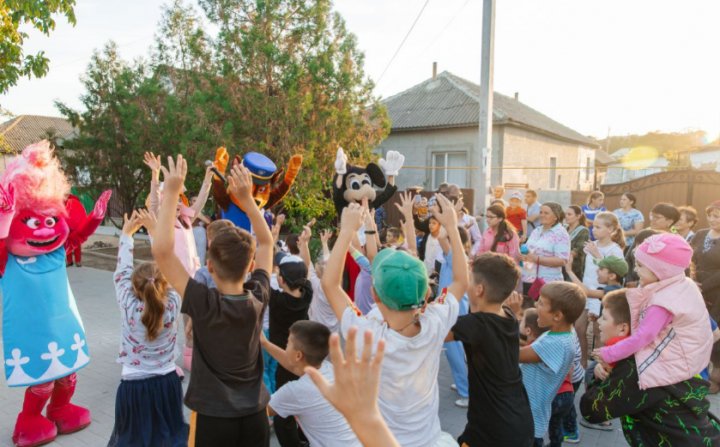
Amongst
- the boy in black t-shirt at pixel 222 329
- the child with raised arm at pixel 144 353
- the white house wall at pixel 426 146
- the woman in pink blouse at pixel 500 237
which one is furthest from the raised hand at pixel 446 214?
the white house wall at pixel 426 146

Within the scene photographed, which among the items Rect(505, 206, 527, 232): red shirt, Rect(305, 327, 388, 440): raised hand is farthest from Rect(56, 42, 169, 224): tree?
Rect(305, 327, 388, 440): raised hand

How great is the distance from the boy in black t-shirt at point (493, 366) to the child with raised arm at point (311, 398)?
0.66 meters

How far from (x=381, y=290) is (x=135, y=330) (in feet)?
6.06

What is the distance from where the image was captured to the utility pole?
8820 millimetres

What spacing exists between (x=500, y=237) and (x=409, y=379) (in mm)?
3976

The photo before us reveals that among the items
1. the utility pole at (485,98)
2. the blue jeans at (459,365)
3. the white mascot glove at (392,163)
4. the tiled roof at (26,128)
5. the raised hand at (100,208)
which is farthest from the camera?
the tiled roof at (26,128)

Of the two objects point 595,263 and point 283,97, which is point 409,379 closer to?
point 595,263

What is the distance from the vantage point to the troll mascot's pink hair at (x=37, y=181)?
12.6 ft

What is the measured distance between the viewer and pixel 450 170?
59.7 feet

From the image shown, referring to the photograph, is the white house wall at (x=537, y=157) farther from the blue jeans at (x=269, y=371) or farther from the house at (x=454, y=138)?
the blue jeans at (x=269, y=371)

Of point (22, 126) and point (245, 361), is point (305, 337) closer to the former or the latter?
point (245, 361)

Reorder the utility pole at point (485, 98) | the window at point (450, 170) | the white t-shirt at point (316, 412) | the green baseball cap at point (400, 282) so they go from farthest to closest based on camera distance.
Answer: the window at point (450, 170) → the utility pole at point (485, 98) → the white t-shirt at point (316, 412) → the green baseball cap at point (400, 282)

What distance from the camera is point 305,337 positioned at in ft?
9.32

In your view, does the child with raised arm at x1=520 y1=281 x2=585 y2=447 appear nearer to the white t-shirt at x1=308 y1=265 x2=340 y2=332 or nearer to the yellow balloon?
the white t-shirt at x1=308 y1=265 x2=340 y2=332
